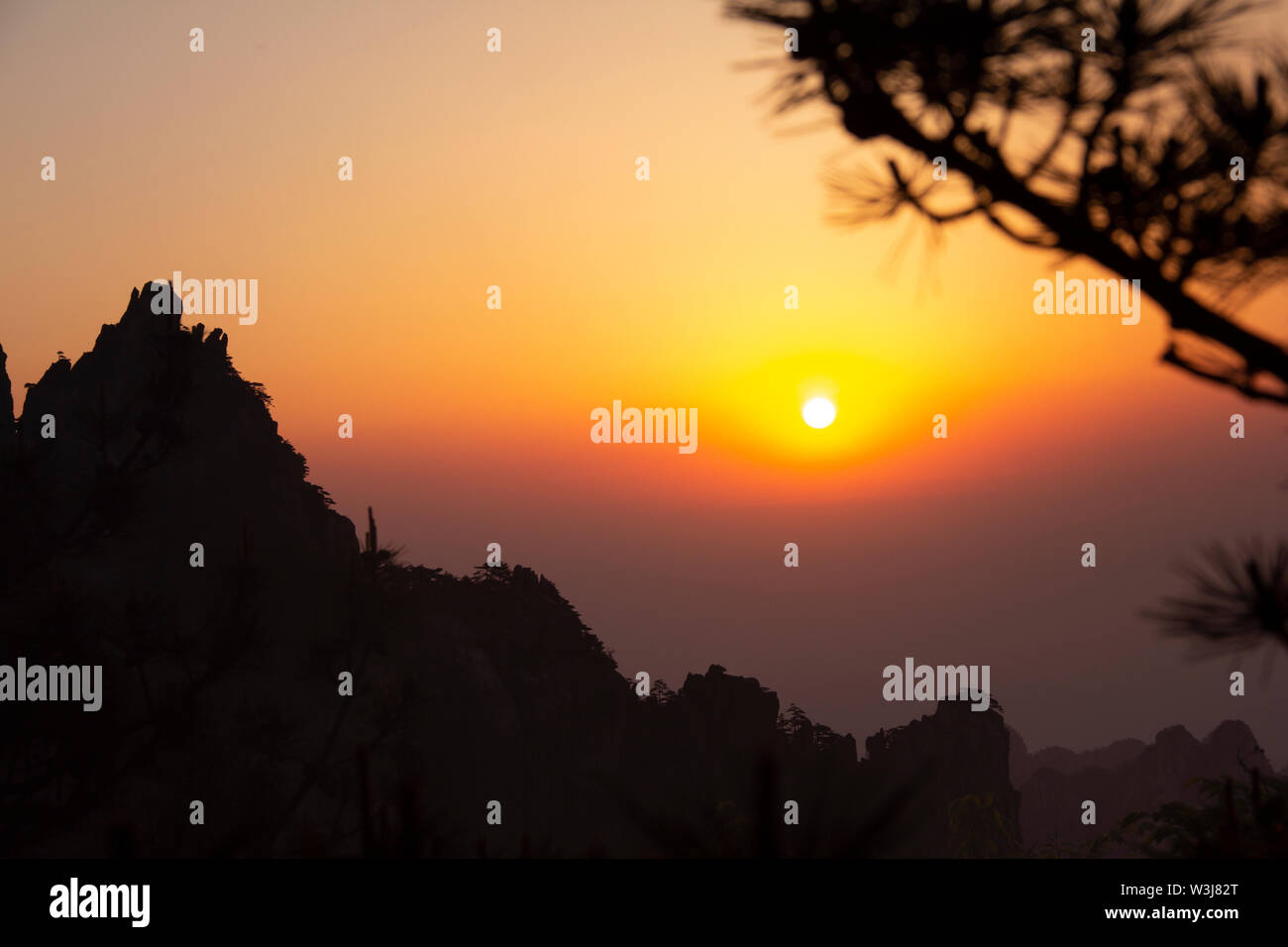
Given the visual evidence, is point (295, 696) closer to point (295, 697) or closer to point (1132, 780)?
point (295, 697)

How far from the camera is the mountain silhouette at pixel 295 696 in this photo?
529 centimetres

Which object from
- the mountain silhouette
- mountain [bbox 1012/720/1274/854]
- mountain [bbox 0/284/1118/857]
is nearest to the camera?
mountain [bbox 0/284/1118/857]

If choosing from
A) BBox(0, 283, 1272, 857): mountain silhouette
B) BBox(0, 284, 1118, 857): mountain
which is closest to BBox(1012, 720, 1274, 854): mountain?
BBox(0, 283, 1272, 857): mountain silhouette

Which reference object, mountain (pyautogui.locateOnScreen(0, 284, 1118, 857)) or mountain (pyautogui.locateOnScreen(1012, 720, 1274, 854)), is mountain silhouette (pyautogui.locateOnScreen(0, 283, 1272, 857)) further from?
mountain (pyautogui.locateOnScreen(1012, 720, 1274, 854))

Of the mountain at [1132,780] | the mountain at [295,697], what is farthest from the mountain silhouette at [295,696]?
the mountain at [1132,780]

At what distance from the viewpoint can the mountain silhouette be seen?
17.4ft

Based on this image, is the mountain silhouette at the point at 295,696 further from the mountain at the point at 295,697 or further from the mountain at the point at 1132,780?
the mountain at the point at 1132,780

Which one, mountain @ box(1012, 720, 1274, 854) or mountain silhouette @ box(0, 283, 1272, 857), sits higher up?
mountain silhouette @ box(0, 283, 1272, 857)

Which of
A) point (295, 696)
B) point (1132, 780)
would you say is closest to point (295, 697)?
point (295, 696)

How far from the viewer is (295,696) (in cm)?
4975
